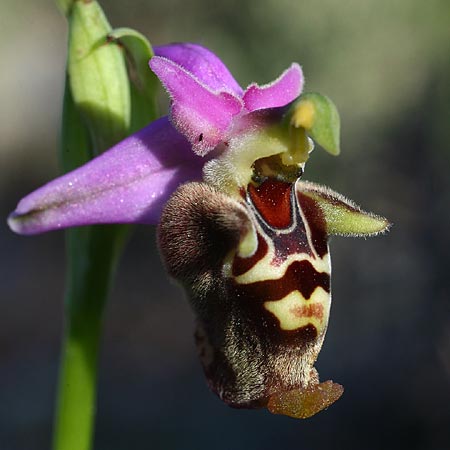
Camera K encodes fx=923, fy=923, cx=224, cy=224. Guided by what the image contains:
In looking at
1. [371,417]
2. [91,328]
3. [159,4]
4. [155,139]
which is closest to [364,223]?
[155,139]

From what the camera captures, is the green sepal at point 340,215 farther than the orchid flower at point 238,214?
Yes

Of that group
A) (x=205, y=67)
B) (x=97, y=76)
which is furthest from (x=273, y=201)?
(x=97, y=76)

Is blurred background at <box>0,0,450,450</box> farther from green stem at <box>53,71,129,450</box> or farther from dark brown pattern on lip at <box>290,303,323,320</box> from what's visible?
dark brown pattern on lip at <box>290,303,323,320</box>

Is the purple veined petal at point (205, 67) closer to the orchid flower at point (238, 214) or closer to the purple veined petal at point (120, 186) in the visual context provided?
the orchid flower at point (238, 214)

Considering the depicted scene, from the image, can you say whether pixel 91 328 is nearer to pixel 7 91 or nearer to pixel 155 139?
pixel 155 139

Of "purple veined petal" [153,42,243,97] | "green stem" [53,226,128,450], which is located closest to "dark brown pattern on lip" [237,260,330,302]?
"purple veined petal" [153,42,243,97]

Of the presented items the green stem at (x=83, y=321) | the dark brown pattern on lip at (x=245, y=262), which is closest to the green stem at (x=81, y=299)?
the green stem at (x=83, y=321)

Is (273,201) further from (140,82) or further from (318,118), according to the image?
(140,82)
